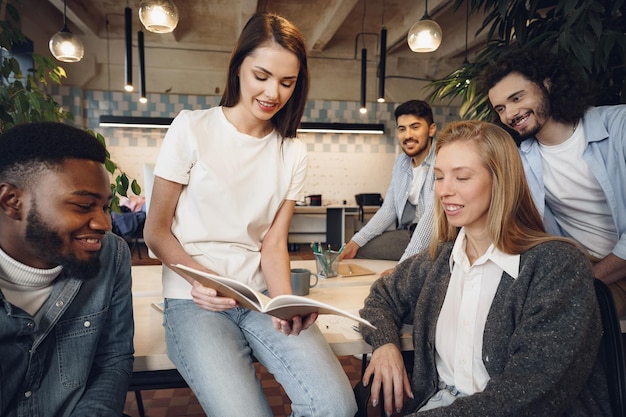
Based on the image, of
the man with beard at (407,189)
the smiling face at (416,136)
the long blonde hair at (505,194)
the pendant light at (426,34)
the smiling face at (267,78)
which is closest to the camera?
the long blonde hair at (505,194)

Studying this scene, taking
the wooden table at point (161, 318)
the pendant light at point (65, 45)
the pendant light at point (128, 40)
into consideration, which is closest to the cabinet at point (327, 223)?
the pendant light at point (128, 40)

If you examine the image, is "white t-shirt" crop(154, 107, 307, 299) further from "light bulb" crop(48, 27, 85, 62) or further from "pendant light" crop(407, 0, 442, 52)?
"light bulb" crop(48, 27, 85, 62)

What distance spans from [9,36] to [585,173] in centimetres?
245

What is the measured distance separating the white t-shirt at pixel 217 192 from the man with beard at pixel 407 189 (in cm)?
127

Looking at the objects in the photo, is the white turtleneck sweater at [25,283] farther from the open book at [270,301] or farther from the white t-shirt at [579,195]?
the white t-shirt at [579,195]

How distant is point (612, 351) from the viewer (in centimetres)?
120

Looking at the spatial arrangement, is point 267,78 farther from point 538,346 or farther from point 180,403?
point 180,403

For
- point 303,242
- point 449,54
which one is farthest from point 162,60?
point 449,54

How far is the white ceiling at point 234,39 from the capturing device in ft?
20.8

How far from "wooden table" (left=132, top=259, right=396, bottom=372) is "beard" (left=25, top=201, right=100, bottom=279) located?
1.08ft

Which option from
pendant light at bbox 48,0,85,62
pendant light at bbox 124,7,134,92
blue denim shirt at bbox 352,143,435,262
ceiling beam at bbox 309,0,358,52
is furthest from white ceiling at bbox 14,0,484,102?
blue denim shirt at bbox 352,143,435,262

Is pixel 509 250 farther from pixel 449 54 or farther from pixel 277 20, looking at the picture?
pixel 449 54

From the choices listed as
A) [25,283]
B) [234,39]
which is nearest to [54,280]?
[25,283]

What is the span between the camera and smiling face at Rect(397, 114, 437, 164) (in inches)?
124
